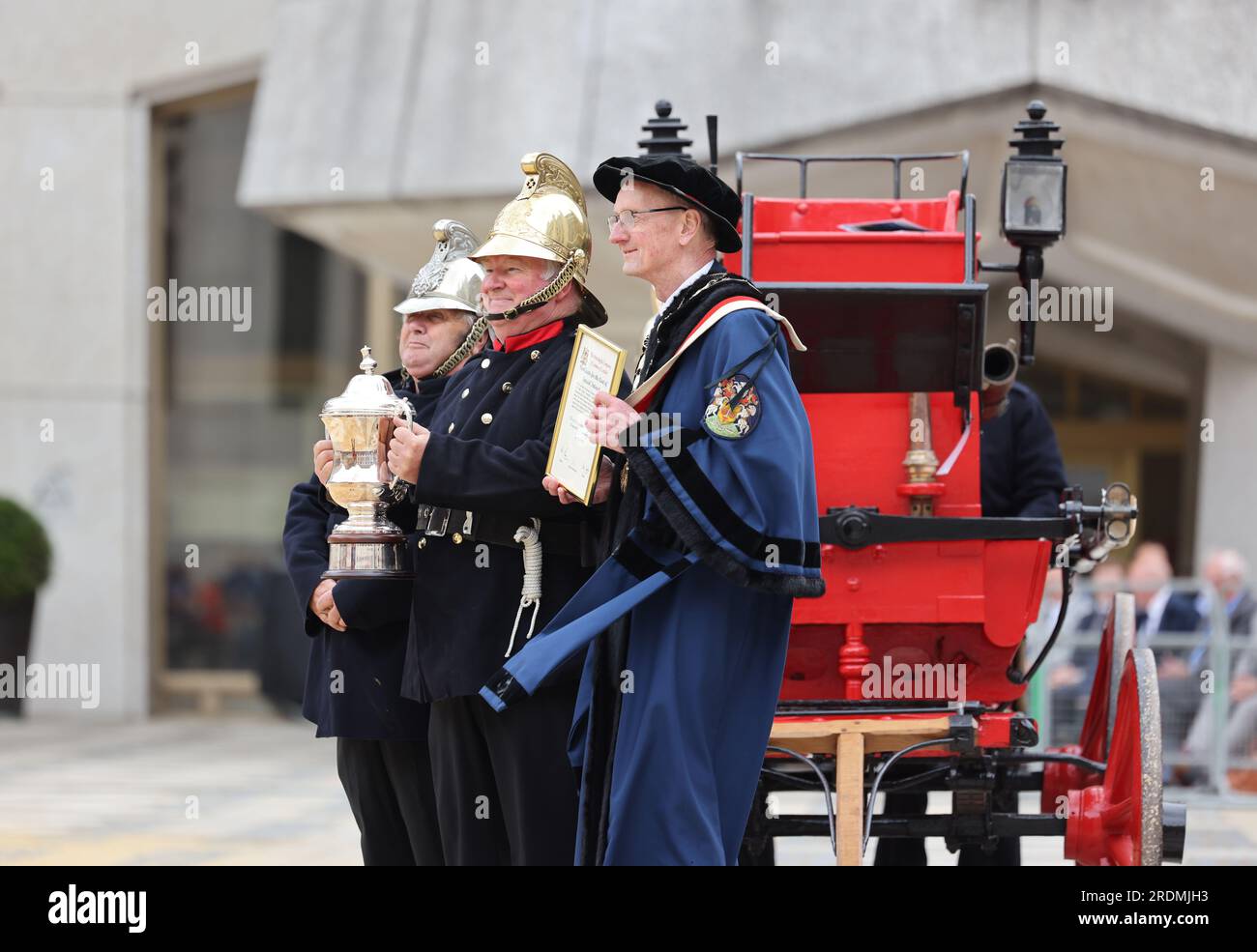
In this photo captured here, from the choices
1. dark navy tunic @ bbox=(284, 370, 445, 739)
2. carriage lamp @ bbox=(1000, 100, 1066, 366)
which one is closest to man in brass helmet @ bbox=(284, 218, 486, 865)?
dark navy tunic @ bbox=(284, 370, 445, 739)

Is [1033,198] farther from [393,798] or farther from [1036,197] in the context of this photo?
[393,798]

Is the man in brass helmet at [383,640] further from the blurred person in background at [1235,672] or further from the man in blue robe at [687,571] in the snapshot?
the blurred person in background at [1235,672]

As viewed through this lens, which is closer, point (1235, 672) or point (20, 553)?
point (1235, 672)

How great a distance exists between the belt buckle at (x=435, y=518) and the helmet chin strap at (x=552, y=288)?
0.51 meters

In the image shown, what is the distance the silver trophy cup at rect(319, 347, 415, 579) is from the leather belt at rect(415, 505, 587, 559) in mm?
196

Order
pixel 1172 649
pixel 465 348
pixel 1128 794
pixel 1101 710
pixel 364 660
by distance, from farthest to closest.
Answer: pixel 1172 649 → pixel 1101 710 → pixel 1128 794 → pixel 465 348 → pixel 364 660

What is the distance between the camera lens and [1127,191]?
12109 millimetres

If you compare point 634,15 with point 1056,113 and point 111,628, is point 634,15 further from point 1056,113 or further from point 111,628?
point 111,628

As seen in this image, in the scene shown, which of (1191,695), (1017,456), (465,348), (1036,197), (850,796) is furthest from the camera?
(1191,695)

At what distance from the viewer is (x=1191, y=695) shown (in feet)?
36.7

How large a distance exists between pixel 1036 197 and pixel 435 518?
8.40 feet

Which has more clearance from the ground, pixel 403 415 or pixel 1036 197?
pixel 1036 197

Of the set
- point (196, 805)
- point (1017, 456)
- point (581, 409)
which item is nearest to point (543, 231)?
point (581, 409)

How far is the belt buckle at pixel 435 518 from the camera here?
15.4 ft
